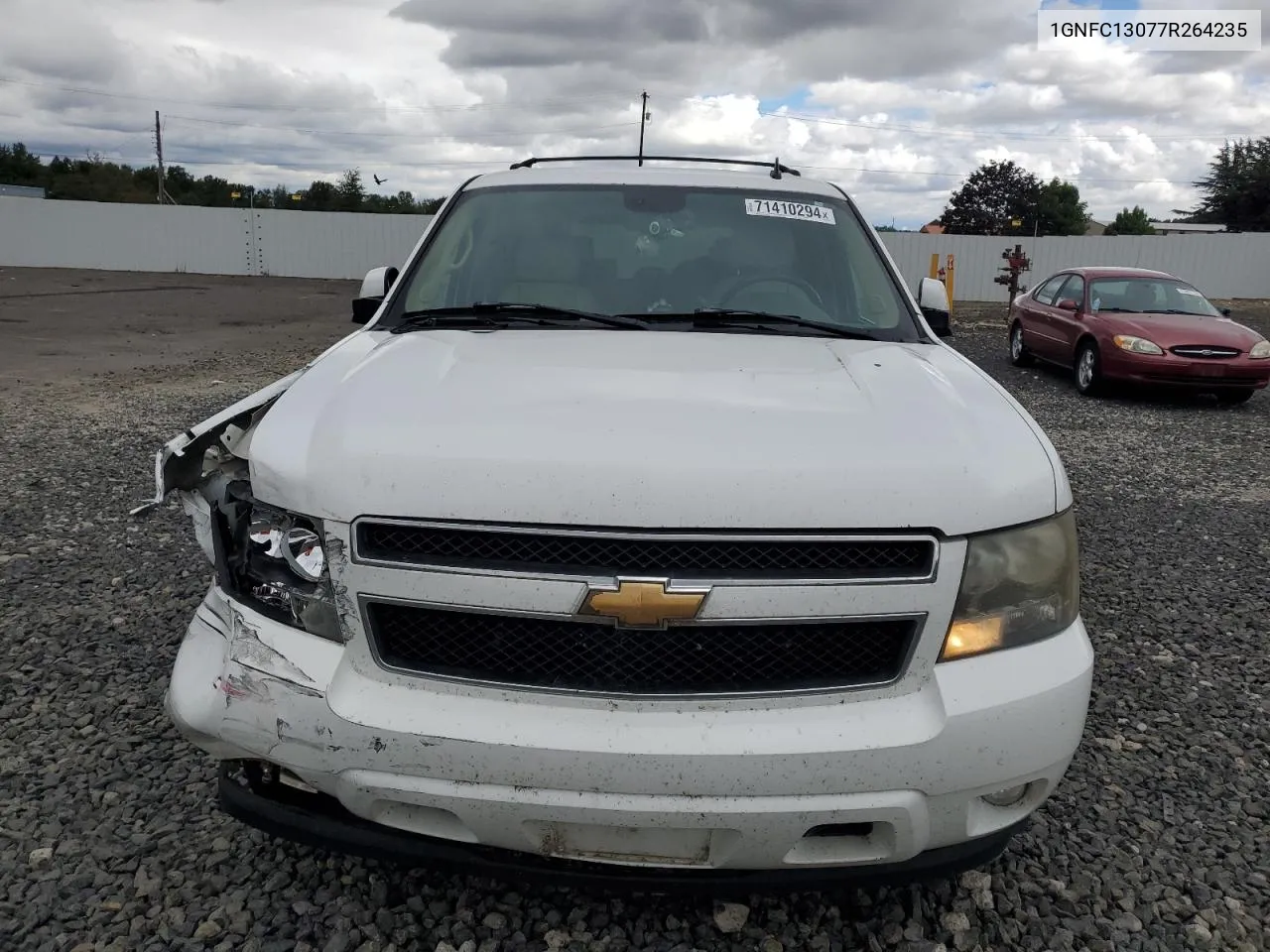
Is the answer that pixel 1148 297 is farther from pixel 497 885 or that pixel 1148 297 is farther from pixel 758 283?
pixel 497 885

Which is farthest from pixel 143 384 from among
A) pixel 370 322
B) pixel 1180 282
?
pixel 1180 282

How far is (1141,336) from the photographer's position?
1084 cm

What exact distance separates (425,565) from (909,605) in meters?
0.93

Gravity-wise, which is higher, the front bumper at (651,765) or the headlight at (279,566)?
the headlight at (279,566)

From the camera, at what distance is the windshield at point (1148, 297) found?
11.7 metres

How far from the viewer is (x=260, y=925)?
7.46ft

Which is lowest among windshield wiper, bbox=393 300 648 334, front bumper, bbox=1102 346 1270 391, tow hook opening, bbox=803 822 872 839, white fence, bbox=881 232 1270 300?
tow hook opening, bbox=803 822 872 839

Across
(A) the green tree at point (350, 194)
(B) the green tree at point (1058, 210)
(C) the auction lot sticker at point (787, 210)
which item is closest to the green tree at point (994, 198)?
(B) the green tree at point (1058, 210)

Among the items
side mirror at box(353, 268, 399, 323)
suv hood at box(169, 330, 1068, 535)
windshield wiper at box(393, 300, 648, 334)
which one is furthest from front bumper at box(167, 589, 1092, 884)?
side mirror at box(353, 268, 399, 323)

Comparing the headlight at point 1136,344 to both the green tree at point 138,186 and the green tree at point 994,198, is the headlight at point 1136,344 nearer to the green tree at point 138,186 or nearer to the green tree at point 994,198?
the green tree at point 138,186

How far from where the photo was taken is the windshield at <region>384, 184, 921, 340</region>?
3.20 metres

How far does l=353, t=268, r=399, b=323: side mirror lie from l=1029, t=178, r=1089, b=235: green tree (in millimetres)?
82212

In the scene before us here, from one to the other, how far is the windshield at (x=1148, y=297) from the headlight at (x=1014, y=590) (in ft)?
36.2

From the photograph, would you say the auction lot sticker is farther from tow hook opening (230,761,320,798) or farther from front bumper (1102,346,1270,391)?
front bumper (1102,346,1270,391)
